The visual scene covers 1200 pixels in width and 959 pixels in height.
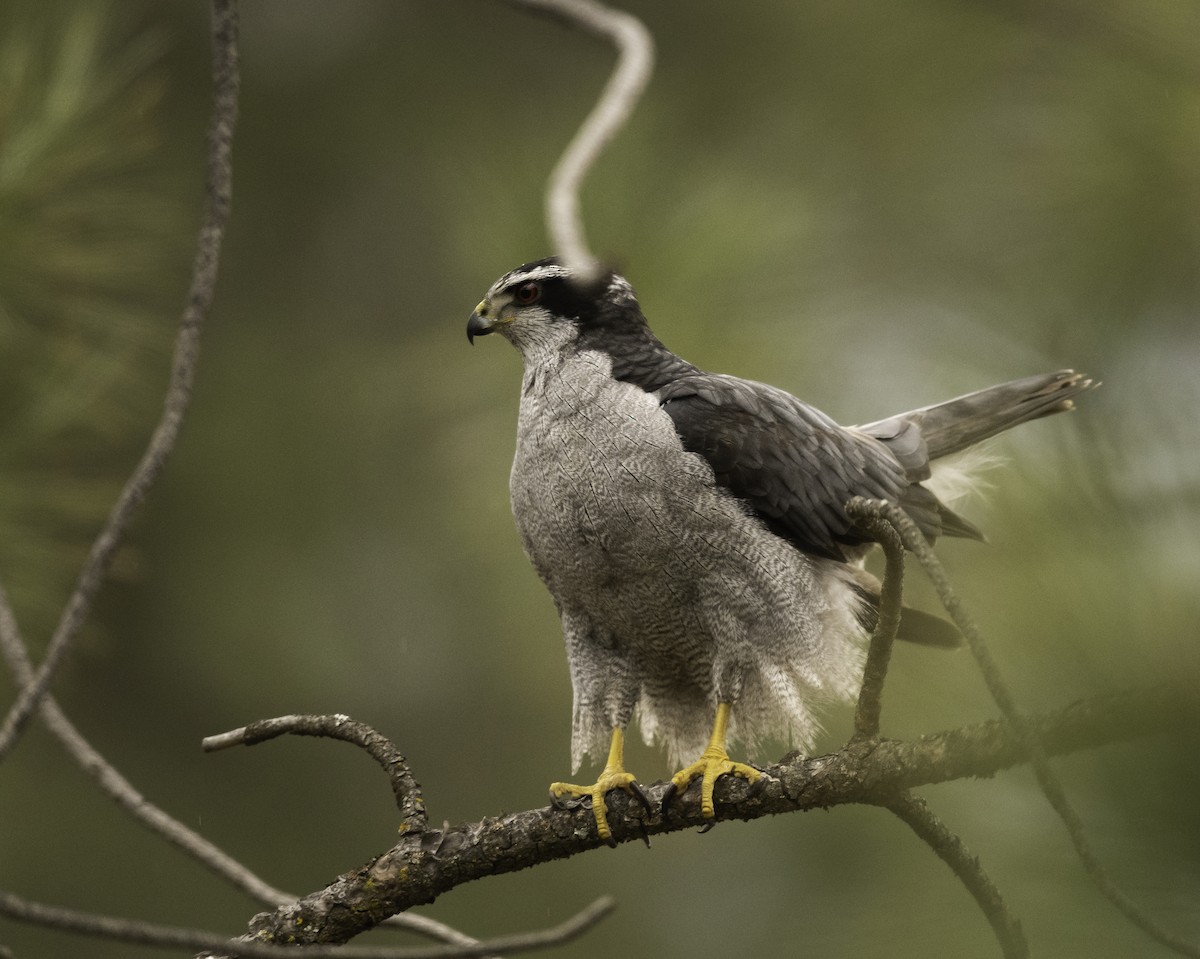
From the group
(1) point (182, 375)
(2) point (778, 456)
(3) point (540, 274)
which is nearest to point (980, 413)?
(2) point (778, 456)

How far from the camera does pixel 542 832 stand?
278cm

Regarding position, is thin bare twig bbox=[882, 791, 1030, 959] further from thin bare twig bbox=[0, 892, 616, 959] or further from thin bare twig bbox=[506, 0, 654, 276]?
thin bare twig bbox=[506, 0, 654, 276]

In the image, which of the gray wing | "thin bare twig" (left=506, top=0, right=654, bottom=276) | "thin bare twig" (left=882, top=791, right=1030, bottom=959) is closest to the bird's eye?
the gray wing

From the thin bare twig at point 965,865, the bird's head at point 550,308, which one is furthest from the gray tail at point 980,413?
the thin bare twig at point 965,865

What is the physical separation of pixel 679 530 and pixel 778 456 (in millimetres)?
369

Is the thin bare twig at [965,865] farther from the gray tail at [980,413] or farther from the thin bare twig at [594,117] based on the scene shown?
the gray tail at [980,413]

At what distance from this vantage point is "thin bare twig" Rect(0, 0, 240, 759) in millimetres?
1814

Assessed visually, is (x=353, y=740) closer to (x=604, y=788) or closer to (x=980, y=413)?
(x=604, y=788)

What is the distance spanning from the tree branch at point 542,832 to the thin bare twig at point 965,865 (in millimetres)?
45

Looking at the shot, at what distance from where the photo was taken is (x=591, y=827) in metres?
2.85

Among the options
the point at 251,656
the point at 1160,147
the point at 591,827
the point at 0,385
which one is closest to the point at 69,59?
the point at 0,385

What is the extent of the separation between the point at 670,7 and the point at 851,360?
470cm

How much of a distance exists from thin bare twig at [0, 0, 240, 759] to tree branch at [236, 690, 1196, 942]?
803mm

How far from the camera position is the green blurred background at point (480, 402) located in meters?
1.68
